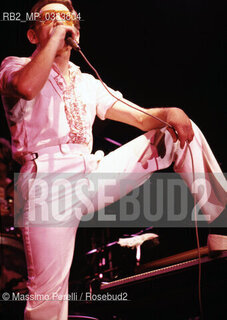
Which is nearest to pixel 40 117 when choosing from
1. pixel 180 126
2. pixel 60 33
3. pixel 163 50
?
pixel 60 33

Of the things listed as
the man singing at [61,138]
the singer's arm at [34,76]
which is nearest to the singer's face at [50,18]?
the man singing at [61,138]

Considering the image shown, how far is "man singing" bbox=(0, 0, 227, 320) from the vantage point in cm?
160

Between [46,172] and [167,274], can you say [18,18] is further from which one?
[167,274]

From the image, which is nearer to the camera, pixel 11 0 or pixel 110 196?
pixel 110 196

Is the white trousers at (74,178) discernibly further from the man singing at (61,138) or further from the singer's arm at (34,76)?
the singer's arm at (34,76)

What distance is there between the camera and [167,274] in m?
1.76

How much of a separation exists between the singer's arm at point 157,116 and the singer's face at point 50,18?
0.49m

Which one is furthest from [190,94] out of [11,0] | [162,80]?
[11,0]

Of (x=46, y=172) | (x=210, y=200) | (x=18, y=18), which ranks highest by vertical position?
(x=18, y=18)

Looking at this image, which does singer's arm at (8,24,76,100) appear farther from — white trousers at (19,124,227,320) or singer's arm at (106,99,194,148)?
singer's arm at (106,99,194,148)

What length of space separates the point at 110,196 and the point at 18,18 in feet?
5.04

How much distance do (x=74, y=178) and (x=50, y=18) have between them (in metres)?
0.80

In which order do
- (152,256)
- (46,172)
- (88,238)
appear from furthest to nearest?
(88,238) < (152,256) < (46,172)

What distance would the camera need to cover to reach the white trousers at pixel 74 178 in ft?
5.25
